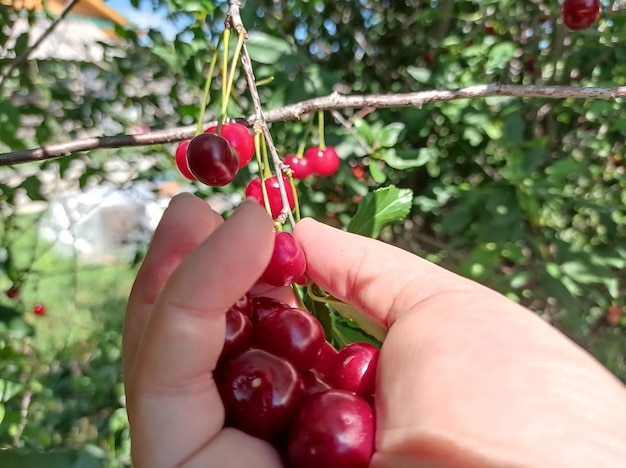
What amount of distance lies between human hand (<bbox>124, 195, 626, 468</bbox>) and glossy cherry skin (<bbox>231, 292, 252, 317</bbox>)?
0.10 m

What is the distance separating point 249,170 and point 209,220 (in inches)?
40.1

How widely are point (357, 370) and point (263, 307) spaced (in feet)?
0.53

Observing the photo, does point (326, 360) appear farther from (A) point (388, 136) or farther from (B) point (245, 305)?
(A) point (388, 136)

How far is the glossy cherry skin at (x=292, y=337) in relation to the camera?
759 mm

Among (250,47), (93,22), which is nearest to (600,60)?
(250,47)

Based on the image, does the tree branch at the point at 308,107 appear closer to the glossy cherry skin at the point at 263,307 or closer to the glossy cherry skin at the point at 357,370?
the glossy cherry skin at the point at 263,307

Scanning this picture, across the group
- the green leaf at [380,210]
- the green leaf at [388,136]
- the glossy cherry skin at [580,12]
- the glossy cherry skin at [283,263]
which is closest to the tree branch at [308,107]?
the green leaf at [380,210]

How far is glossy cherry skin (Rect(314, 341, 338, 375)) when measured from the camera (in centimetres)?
86

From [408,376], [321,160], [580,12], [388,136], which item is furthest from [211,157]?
[580,12]

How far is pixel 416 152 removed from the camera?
66.6 inches

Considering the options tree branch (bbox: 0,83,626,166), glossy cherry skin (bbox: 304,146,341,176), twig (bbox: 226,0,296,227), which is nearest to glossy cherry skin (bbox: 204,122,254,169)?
tree branch (bbox: 0,83,626,166)

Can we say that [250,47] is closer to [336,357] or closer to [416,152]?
[416,152]

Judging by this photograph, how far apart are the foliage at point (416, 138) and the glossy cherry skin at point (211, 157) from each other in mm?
556

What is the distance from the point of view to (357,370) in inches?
31.2
